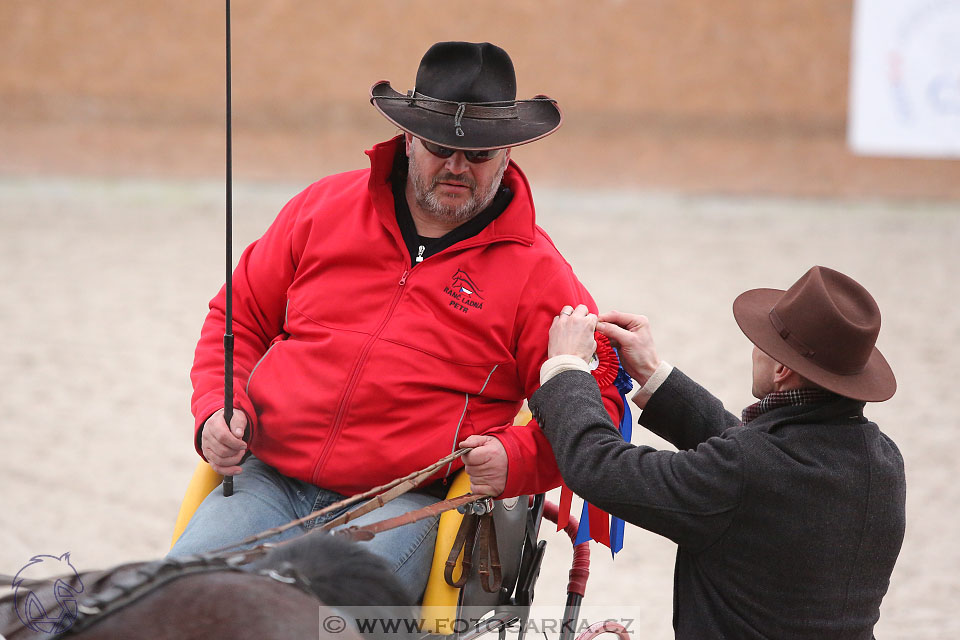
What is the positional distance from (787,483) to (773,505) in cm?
5

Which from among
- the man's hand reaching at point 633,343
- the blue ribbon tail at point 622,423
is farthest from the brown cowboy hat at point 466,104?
the blue ribbon tail at point 622,423

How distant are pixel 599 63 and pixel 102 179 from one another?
6.09m

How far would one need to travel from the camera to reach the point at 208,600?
1369 mm

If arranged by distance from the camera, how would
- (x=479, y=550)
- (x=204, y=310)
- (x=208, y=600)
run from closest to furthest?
(x=208, y=600) → (x=479, y=550) → (x=204, y=310)

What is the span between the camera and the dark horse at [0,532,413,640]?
133 cm

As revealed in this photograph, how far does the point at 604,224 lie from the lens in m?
10.2

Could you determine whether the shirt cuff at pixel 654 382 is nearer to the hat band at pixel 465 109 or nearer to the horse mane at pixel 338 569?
the hat band at pixel 465 109

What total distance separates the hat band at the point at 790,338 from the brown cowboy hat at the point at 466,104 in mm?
665

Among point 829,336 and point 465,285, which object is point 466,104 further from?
point 829,336

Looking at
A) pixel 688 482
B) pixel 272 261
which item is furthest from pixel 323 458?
pixel 688 482

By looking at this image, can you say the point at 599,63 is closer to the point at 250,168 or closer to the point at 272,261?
the point at 250,168

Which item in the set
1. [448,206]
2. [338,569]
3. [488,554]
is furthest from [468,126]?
[338,569]

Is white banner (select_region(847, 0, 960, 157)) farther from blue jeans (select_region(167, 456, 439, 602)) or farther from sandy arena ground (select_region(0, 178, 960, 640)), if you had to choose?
blue jeans (select_region(167, 456, 439, 602))

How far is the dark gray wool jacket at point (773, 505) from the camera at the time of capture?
1.76m
